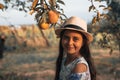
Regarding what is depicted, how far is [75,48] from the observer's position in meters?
3.15

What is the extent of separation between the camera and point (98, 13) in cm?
417

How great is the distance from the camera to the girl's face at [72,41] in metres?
3.13

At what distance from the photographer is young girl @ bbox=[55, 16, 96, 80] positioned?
10.0 ft

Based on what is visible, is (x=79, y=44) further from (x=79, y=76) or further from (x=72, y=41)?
(x=79, y=76)

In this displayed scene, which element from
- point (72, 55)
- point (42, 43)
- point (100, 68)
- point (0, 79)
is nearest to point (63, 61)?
point (72, 55)

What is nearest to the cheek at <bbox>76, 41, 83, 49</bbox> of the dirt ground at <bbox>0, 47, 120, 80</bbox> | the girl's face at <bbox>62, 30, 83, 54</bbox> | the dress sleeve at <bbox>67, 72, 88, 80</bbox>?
the girl's face at <bbox>62, 30, 83, 54</bbox>

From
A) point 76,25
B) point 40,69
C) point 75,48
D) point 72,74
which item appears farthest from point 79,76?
point 40,69

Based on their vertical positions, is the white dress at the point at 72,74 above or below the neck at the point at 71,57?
below

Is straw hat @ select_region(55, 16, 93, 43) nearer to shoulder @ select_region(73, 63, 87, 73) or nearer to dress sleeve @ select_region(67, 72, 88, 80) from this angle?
shoulder @ select_region(73, 63, 87, 73)

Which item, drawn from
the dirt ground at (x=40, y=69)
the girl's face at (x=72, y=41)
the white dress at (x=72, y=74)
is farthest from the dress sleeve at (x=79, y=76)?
the dirt ground at (x=40, y=69)

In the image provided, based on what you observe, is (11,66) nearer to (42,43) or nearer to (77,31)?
(42,43)

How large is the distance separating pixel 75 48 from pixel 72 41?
0.23 ft

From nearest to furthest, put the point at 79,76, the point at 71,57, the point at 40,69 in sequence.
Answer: the point at 79,76 < the point at 71,57 < the point at 40,69

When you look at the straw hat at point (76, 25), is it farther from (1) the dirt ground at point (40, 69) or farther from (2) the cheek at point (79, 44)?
(1) the dirt ground at point (40, 69)
